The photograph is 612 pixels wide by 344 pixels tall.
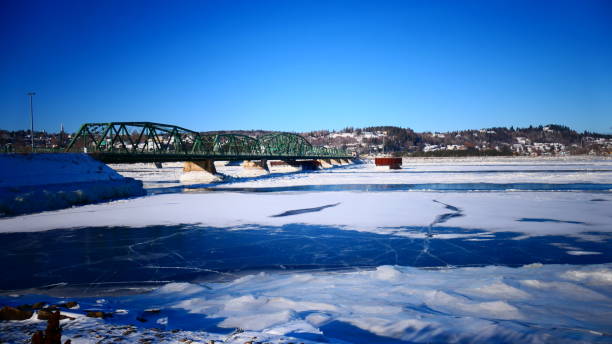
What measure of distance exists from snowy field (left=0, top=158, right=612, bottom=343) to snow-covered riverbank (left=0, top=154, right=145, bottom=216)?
6.57m

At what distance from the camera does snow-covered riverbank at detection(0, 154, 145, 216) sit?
73.4 feet

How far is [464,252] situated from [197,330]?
7.62 metres

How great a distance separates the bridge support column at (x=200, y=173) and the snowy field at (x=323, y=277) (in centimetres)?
3591

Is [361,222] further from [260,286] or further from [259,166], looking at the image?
[259,166]

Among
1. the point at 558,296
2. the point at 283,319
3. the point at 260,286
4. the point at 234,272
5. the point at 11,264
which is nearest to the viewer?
the point at 283,319

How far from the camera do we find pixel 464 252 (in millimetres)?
10555

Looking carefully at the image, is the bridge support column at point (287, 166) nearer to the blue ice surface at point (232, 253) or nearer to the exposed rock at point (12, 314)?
the blue ice surface at point (232, 253)

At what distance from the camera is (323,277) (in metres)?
8.34

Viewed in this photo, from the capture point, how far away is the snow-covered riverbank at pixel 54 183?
2236 centimetres

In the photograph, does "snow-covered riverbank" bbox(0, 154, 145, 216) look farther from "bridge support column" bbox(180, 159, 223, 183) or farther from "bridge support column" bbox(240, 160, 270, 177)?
"bridge support column" bbox(240, 160, 270, 177)

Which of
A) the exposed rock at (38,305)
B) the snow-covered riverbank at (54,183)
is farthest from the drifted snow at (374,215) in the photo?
the exposed rock at (38,305)

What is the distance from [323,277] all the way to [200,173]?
48.1 metres

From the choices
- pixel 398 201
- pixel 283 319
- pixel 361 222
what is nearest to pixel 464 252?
pixel 361 222

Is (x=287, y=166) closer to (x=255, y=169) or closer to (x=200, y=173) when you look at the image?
(x=255, y=169)
